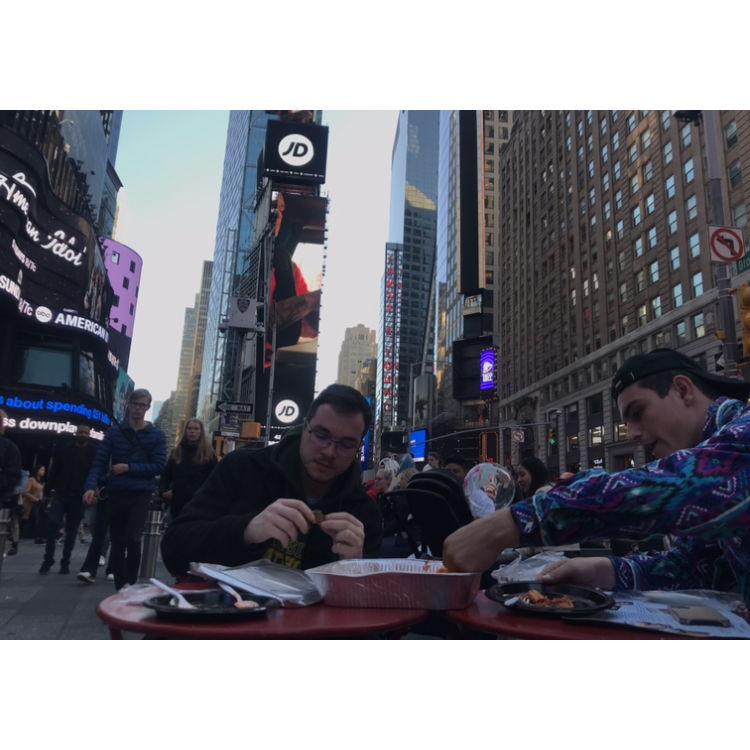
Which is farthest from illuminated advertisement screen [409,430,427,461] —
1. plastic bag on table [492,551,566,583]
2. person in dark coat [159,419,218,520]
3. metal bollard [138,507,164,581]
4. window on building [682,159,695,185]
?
plastic bag on table [492,551,566,583]

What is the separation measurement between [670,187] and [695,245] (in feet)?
20.8

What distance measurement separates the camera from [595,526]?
4.25ft

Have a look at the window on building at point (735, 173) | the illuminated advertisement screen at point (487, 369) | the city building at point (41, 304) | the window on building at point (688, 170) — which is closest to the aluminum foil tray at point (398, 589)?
the city building at point (41, 304)

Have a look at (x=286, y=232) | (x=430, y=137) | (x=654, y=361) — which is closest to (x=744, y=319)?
(x=654, y=361)

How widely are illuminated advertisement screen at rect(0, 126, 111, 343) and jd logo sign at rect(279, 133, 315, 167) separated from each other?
77.4 feet

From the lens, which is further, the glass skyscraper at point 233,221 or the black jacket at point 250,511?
the glass skyscraper at point 233,221

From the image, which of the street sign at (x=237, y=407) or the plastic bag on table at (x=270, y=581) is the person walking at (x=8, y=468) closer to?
the plastic bag on table at (x=270, y=581)

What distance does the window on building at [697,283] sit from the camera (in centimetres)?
3809

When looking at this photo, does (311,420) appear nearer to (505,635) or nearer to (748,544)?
(505,635)

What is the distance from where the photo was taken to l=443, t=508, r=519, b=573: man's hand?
4.50 ft

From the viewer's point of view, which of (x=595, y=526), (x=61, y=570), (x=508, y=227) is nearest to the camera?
(x=595, y=526)

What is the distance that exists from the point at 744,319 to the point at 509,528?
9471 millimetres

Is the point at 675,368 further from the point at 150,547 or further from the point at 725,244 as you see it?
the point at 725,244

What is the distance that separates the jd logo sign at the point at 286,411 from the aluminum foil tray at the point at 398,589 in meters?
46.6
